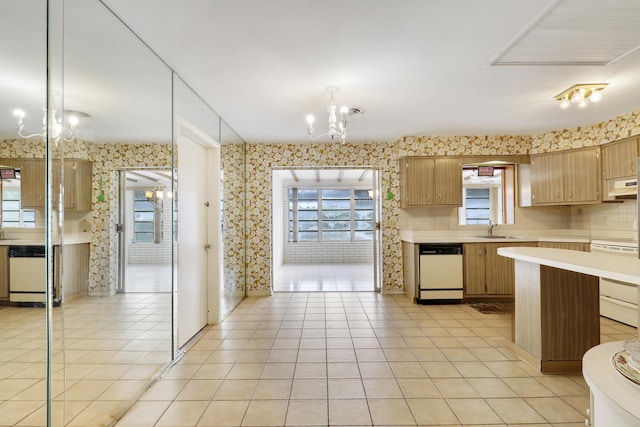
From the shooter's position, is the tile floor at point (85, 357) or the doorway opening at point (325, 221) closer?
the tile floor at point (85, 357)

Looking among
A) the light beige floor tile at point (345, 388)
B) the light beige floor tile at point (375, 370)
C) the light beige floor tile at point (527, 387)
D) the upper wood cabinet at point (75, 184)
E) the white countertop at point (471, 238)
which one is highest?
the upper wood cabinet at point (75, 184)

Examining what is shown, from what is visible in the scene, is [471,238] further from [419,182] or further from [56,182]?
[56,182]

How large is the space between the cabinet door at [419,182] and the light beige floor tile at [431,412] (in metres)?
3.23

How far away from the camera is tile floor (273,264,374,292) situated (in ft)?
18.6

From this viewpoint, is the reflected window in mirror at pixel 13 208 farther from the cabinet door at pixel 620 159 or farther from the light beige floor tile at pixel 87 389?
the cabinet door at pixel 620 159

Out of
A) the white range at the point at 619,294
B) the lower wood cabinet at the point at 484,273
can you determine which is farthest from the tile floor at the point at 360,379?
the lower wood cabinet at the point at 484,273

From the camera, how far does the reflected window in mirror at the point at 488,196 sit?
5211 millimetres

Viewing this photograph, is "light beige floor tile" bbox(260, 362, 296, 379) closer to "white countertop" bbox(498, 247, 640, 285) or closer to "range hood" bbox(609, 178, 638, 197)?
"white countertop" bbox(498, 247, 640, 285)

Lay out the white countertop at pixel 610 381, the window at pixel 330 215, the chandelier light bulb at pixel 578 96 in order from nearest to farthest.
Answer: the white countertop at pixel 610 381 < the chandelier light bulb at pixel 578 96 < the window at pixel 330 215

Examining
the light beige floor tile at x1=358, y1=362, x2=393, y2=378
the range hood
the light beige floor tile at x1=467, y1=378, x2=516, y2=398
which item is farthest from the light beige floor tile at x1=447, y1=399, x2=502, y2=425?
the range hood

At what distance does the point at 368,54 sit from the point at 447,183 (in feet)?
10.1

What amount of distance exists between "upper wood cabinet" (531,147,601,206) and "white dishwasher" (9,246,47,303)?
5907 millimetres

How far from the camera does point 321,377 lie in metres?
2.47

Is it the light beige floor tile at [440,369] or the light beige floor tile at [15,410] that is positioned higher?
the light beige floor tile at [15,410]
